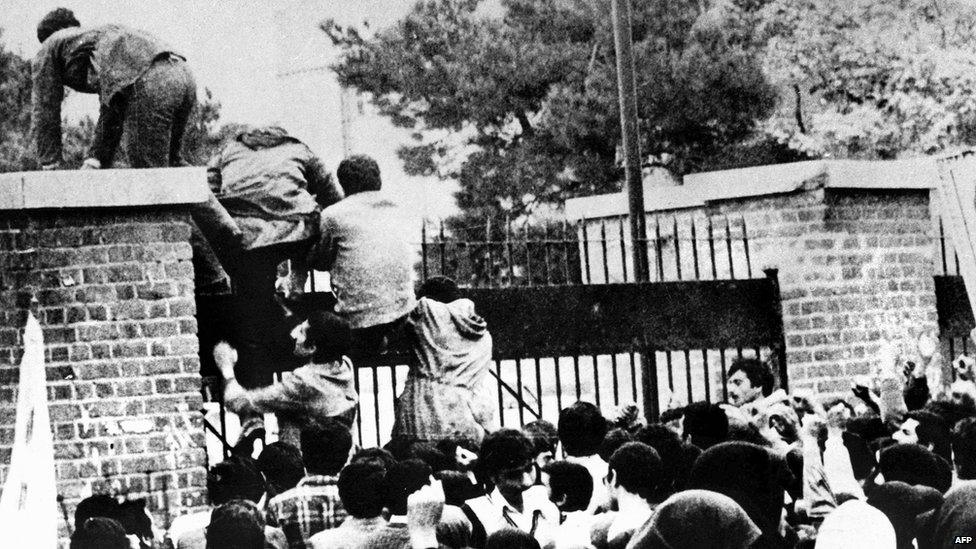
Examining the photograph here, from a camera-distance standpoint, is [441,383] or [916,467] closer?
[916,467]

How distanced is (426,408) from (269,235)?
1.03 meters

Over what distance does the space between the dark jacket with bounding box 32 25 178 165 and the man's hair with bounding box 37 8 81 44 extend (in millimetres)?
53

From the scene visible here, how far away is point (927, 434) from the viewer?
18.2 ft

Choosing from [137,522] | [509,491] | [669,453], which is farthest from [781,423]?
[137,522]

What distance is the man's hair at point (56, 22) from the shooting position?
6211 mm

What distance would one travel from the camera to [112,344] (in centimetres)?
594

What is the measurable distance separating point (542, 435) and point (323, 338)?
56.3 inches

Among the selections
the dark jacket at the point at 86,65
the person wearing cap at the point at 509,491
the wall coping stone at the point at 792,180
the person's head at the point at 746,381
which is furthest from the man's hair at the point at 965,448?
the dark jacket at the point at 86,65

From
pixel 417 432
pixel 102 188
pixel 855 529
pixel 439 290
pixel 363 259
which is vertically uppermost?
pixel 102 188

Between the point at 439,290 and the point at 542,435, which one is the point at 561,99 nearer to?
the point at 439,290

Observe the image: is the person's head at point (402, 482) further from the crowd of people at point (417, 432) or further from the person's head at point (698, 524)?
the person's head at point (698, 524)

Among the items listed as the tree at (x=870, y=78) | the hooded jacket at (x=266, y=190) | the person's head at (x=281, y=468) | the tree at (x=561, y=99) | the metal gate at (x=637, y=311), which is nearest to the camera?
the person's head at (x=281, y=468)

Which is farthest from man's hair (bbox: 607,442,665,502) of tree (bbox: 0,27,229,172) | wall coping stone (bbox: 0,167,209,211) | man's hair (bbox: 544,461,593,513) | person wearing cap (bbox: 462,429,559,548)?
tree (bbox: 0,27,229,172)

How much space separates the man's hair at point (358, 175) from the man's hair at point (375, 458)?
229cm
